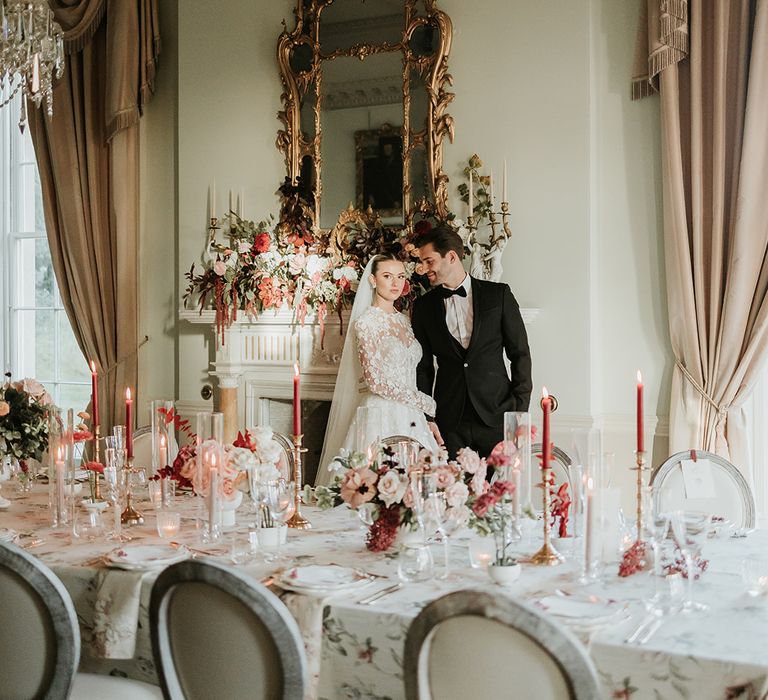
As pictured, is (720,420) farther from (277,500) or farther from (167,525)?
(167,525)

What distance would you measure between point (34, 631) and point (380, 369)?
2459 mm

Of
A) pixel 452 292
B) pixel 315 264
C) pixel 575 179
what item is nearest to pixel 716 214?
pixel 575 179

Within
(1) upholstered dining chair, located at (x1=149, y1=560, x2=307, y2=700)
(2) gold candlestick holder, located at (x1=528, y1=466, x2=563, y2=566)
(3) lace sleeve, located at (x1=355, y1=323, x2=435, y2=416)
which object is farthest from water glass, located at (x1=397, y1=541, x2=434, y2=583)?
(3) lace sleeve, located at (x1=355, y1=323, x2=435, y2=416)

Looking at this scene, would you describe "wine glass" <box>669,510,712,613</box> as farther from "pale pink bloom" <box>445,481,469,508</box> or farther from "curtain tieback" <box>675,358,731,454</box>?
"curtain tieback" <box>675,358,731,454</box>

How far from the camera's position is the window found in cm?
632

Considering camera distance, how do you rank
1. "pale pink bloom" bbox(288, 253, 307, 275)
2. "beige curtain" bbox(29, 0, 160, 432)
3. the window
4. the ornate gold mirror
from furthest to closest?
the window
"beige curtain" bbox(29, 0, 160, 432)
"pale pink bloom" bbox(288, 253, 307, 275)
the ornate gold mirror

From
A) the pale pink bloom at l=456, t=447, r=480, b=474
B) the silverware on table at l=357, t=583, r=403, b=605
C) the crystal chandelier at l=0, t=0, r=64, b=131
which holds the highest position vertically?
the crystal chandelier at l=0, t=0, r=64, b=131

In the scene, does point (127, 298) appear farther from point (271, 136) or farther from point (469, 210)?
point (469, 210)

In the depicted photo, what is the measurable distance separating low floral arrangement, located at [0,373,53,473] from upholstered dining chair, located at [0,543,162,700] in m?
1.29

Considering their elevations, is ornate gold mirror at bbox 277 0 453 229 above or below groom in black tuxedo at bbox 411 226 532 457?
above

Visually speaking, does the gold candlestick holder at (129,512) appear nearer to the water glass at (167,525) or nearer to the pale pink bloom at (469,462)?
the water glass at (167,525)

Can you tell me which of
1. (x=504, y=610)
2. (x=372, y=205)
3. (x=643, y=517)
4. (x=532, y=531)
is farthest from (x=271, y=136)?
(x=504, y=610)

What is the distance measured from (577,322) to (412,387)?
2.85ft

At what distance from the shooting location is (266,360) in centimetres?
520
